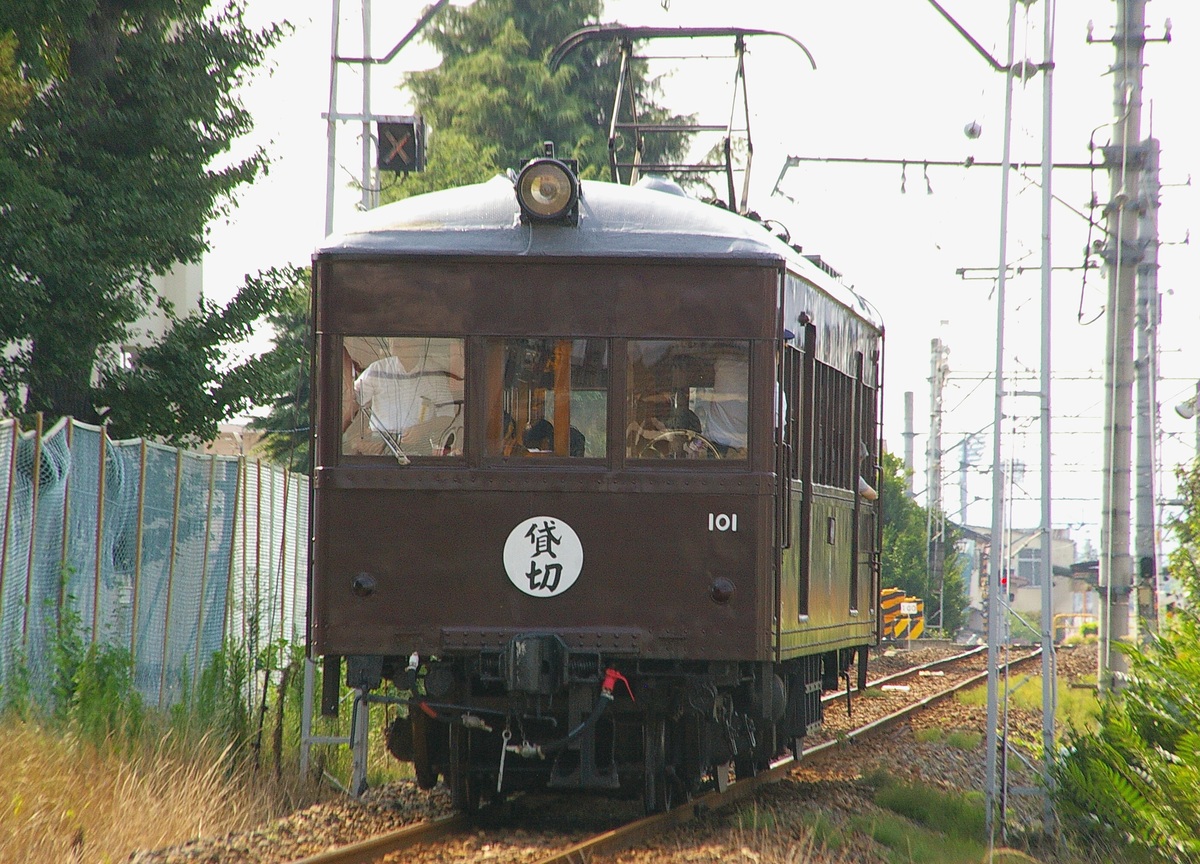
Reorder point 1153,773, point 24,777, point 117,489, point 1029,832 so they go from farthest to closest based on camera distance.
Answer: point 117,489 < point 1029,832 < point 1153,773 < point 24,777

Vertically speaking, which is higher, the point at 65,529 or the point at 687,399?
the point at 687,399

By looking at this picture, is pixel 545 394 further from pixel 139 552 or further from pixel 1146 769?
pixel 1146 769

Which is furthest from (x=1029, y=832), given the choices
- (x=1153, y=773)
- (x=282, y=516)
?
(x=282, y=516)

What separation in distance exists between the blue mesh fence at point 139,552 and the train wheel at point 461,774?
7.92 ft

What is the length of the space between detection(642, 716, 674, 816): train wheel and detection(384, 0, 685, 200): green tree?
23.8 metres

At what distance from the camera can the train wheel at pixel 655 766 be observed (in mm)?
7867

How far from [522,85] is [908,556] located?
2264cm

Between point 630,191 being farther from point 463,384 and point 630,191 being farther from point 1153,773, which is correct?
point 1153,773

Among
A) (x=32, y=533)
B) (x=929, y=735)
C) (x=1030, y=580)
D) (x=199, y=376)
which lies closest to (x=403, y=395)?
(x=32, y=533)

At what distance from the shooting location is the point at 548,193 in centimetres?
767

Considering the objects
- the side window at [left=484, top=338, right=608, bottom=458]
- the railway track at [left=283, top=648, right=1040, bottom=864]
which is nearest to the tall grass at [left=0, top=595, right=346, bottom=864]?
the railway track at [left=283, top=648, right=1040, bottom=864]

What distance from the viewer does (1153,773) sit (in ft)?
28.3

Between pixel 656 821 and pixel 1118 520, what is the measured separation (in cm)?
865

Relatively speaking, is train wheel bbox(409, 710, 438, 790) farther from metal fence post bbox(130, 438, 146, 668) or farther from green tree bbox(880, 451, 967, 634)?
green tree bbox(880, 451, 967, 634)
